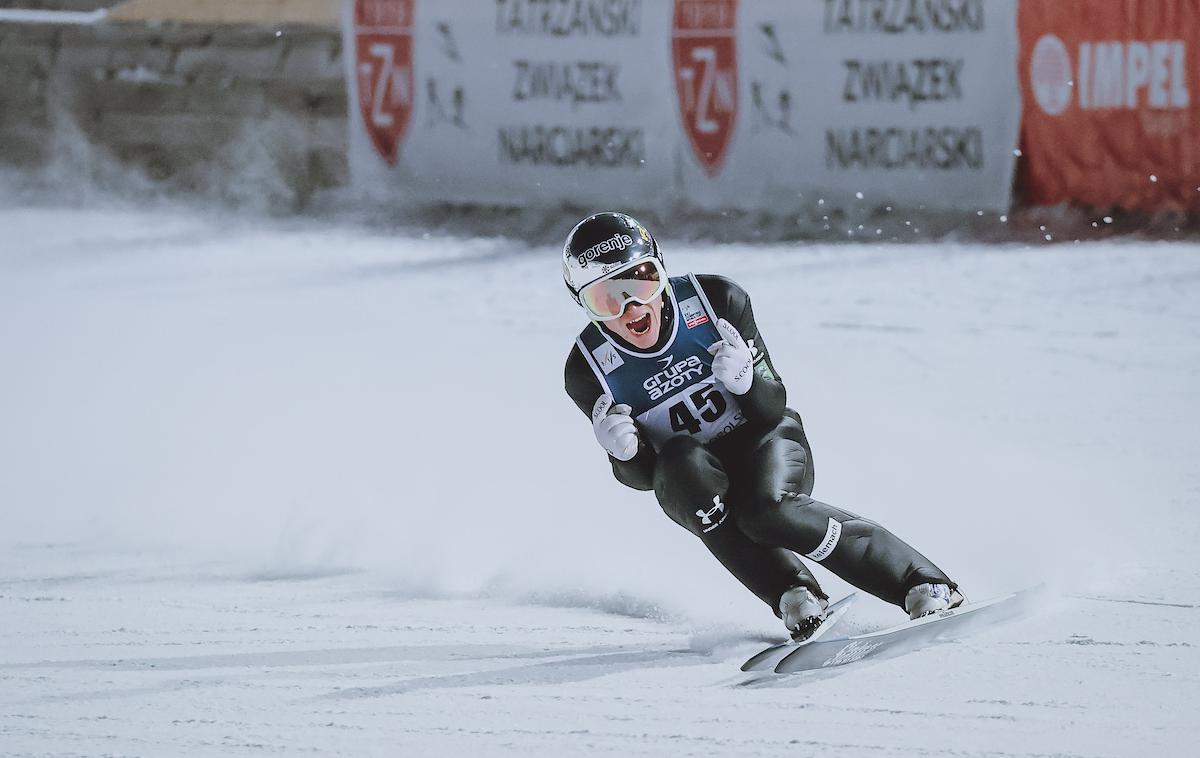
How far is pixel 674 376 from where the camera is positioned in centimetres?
401

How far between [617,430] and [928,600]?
88 centimetres

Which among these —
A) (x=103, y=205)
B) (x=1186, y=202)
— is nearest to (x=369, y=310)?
(x=103, y=205)

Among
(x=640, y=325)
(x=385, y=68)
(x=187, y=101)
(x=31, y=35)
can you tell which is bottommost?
(x=187, y=101)

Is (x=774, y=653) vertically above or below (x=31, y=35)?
below

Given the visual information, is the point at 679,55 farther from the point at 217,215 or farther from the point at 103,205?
the point at 103,205

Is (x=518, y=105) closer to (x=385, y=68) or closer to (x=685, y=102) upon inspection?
(x=385, y=68)

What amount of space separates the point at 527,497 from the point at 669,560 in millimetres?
961

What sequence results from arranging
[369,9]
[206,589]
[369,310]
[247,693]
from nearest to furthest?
[247,693] < [206,589] < [369,310] < [369,9]

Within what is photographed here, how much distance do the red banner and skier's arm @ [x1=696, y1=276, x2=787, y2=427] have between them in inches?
275

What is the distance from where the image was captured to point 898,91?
424 inches

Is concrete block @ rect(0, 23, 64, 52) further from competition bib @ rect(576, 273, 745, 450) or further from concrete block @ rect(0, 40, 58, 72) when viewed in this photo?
competition bib @ rect(576, 273, 745, 450)

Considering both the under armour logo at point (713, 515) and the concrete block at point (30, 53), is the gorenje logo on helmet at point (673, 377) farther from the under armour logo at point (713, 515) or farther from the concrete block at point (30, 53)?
the concrete block at point (30, 53)

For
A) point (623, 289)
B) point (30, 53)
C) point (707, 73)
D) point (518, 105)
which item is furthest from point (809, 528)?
point (30, 53)

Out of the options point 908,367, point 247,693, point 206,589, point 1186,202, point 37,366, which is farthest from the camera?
point 1186,202
